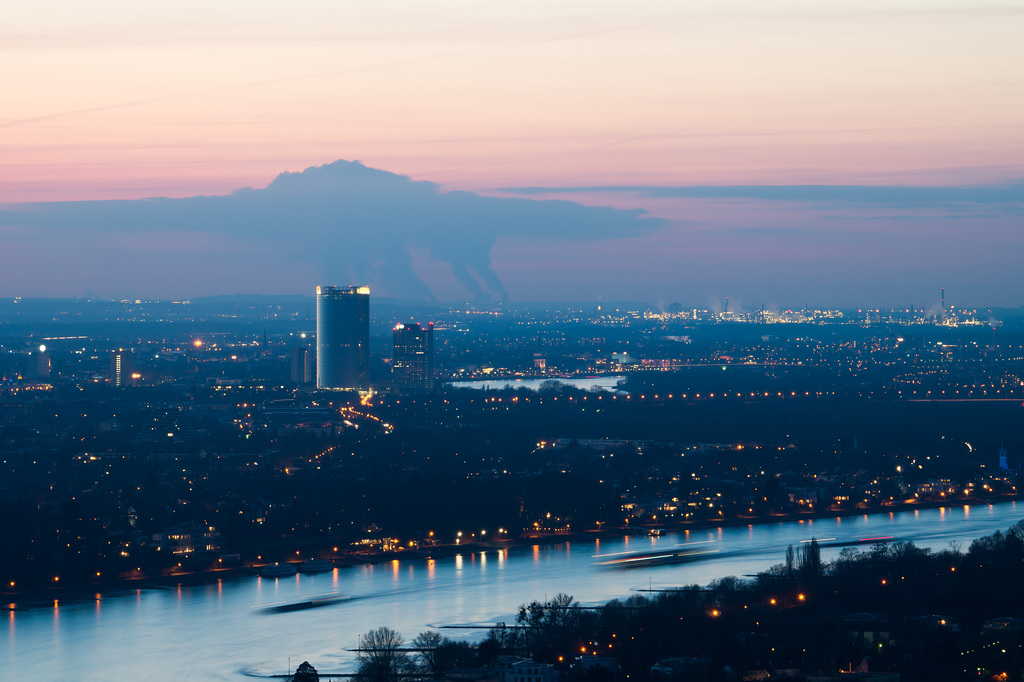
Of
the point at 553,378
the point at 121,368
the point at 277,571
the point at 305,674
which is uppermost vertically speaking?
the point at 121,368

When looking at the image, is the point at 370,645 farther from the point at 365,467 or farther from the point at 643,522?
the point at 365,467

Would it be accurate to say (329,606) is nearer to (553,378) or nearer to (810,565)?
(810,565)

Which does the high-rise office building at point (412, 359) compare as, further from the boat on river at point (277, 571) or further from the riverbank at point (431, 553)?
the boat on river at point (277, 571)

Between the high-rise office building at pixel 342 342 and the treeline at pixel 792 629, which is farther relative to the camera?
the high-rise office building at pixel 342 342

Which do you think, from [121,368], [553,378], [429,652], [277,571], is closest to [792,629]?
[429,652]

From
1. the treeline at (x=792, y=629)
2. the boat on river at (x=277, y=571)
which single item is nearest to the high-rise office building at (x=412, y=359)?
the boat on river at (x=277, y=571)

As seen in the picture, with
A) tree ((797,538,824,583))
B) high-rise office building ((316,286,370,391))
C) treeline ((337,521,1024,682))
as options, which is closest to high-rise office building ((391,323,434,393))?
high-rise office building ((316,286,370,391))
